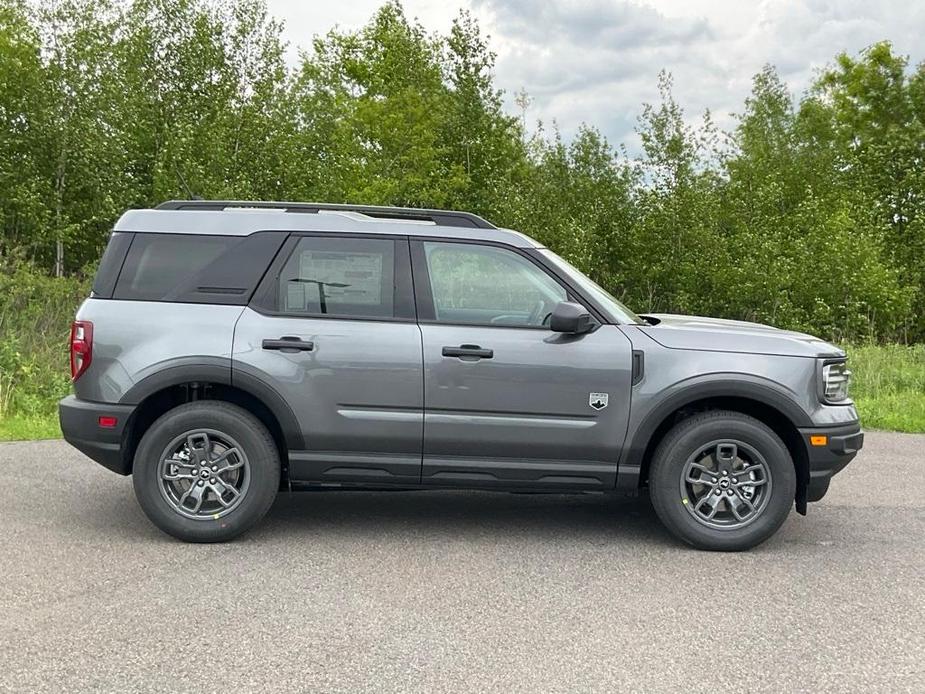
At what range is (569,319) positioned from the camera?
5.20 m

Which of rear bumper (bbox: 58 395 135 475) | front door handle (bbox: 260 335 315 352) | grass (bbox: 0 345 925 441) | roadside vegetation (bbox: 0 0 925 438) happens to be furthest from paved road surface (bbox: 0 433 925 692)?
roadside vegetation (bbox: 0 0 925 438)

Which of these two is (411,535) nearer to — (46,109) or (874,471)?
(874,471)

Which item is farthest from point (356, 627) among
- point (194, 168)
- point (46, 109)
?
point (46, 109)

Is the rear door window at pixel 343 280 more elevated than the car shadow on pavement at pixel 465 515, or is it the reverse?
the rear door window at pixel 343 280

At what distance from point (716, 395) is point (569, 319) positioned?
3.15ft

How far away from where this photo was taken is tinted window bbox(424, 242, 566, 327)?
5.40m

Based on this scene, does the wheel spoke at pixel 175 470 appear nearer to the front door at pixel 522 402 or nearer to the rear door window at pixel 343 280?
the rear door window at pixel 343 280

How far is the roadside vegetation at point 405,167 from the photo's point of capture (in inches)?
1163

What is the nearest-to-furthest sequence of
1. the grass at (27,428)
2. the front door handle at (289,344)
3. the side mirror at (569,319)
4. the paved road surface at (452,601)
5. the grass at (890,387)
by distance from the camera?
1. the paved road surface at (452,601)
2. the side mirror at (569,319)
3. the front door handle at (289,344)
4. the grass at (27,428)
5. the grass at (890,387)

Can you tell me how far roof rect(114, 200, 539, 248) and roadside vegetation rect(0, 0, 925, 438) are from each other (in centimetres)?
2227

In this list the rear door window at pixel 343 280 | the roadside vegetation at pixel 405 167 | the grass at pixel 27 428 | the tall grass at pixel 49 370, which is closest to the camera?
the rear door window at pixel 343 280

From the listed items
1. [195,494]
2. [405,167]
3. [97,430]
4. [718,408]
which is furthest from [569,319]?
[405,167]

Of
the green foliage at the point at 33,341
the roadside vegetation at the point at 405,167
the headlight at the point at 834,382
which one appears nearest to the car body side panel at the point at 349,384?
the headlight at the point at 834,382

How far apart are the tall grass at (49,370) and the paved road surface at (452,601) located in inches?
156
